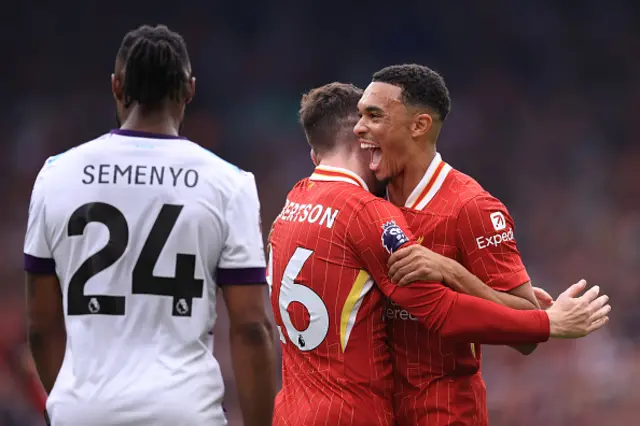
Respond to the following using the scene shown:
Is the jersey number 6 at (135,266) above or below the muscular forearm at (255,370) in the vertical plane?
above

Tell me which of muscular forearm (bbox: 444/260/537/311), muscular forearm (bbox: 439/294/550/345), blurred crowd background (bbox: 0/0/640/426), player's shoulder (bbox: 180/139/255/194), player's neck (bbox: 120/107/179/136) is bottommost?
muscular forearm (bbox: 439/294/550/345)

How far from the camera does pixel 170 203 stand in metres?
2.95

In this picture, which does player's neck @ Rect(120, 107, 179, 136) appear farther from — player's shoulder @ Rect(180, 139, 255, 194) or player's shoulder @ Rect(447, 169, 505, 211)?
player's shoulder @ Rect(447, 169, 505, 211)

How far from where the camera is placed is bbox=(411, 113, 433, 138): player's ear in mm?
3826

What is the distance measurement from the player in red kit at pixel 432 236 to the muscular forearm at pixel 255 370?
0.60 metres

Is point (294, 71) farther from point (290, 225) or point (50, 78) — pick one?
point (290, 225)

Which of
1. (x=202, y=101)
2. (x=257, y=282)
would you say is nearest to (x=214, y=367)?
(x=257, y=282)

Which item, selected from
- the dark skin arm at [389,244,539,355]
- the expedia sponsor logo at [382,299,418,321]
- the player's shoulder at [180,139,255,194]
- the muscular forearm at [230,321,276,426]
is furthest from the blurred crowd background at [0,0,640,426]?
the player's shoulder at [180,139,255,194]

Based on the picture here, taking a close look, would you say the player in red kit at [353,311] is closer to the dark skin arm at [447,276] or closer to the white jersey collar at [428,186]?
the dark skin arm at [447,276]

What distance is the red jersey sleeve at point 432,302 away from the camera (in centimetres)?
339

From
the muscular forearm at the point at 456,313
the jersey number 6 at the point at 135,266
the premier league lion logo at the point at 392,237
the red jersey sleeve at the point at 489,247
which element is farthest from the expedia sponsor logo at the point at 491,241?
the jersey number 6 at the point at 135,266

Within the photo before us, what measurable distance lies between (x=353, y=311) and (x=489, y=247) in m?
0.57

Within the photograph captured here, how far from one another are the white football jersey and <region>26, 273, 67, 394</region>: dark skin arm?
0.08 metres

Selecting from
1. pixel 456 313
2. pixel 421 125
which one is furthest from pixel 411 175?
pixel 456 313
